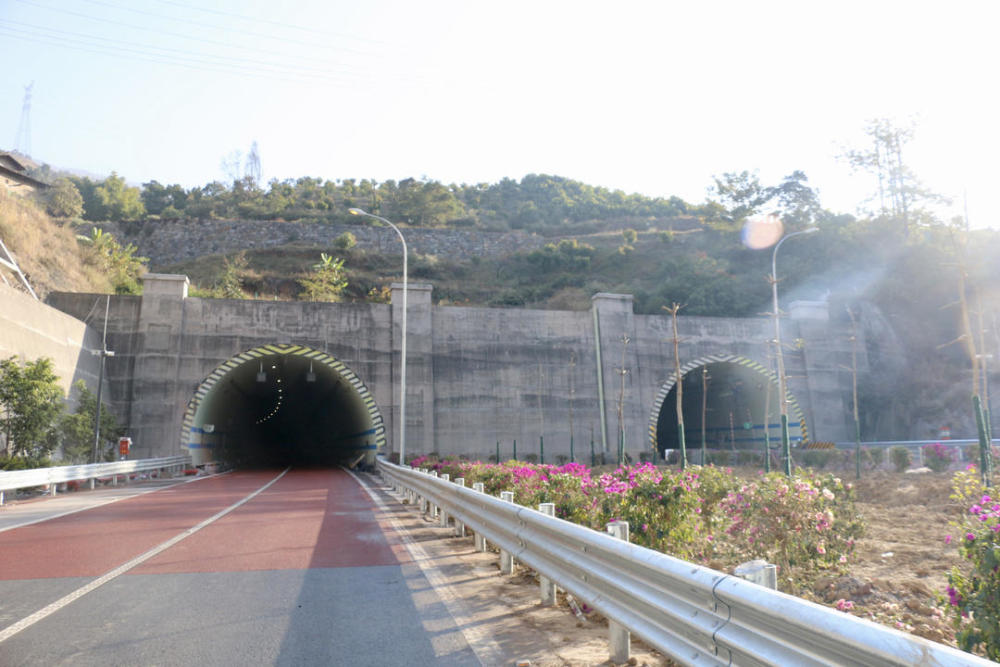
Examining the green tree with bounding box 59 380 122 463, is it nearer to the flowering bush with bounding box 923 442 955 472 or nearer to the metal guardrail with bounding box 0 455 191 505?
the metal guardrail with bounding box 0 455 191 505

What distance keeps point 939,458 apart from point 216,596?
21547 mm

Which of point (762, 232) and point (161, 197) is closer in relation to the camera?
point (762, 232)

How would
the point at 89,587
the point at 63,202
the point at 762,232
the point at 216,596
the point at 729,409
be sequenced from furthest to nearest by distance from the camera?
the point at 63,202 < the point at 762,232 < the point at 729,409 < the point at 89,587 < the point at 216,596

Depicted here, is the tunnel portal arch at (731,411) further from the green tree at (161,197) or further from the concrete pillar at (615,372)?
the green tree at (161,197)

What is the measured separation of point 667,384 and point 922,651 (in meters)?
35.0

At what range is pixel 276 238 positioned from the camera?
258ft

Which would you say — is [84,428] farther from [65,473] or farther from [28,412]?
[65,473]

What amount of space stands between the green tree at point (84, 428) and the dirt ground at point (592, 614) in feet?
52.4

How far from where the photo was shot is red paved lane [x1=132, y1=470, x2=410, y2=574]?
7.64 m

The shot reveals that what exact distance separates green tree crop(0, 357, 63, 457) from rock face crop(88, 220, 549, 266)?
57568mm

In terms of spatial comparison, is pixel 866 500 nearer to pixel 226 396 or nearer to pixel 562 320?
pixel 562 320

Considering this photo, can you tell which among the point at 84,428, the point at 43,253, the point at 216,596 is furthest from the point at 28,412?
the point at 43,253

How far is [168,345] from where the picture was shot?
31.4 metres

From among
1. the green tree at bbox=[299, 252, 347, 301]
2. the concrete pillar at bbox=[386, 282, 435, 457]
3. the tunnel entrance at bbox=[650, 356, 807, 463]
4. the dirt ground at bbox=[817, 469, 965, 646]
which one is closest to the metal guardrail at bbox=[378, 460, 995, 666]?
the dirt ground at bbox=[817, 469, 965, 646]
